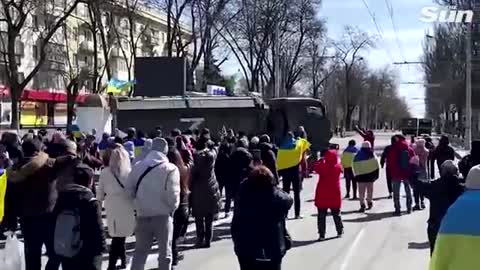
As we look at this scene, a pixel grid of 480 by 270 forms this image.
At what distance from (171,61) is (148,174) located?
71.9 ft

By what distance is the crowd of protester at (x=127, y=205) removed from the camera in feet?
27.0

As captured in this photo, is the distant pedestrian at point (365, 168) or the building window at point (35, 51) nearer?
the distant pedestrian at point (365, 168)

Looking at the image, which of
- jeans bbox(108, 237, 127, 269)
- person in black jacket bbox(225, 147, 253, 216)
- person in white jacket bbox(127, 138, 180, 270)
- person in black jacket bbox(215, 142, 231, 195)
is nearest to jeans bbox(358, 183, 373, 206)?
person in black jacket bbox(225, 147, 253, 216)

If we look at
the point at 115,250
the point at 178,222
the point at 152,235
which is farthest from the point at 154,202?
the point at 178,222

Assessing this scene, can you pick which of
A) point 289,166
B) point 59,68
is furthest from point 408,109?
point 289,166

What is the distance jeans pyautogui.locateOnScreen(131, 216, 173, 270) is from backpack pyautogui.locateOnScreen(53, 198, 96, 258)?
6.90ft

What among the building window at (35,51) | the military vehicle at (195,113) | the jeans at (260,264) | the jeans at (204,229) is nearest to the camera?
the jeans at (260,264)

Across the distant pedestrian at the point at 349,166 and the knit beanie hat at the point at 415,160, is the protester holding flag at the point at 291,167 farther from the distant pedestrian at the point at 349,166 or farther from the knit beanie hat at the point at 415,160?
the distant pedestrian at the point at 349,166

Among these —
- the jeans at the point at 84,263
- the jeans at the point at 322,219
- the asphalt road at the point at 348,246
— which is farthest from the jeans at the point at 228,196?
the jeans at the point at 84,263

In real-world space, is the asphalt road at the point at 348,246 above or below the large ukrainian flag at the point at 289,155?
below

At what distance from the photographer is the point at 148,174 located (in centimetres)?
1032

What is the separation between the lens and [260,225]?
8.48 m

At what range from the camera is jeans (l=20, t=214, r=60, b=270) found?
1040cm

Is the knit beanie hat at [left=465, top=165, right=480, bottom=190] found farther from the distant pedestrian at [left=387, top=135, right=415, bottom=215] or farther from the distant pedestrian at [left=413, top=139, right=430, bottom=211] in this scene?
the distant pedestrian at [left=413, top=139, right=430, bottom=211]
